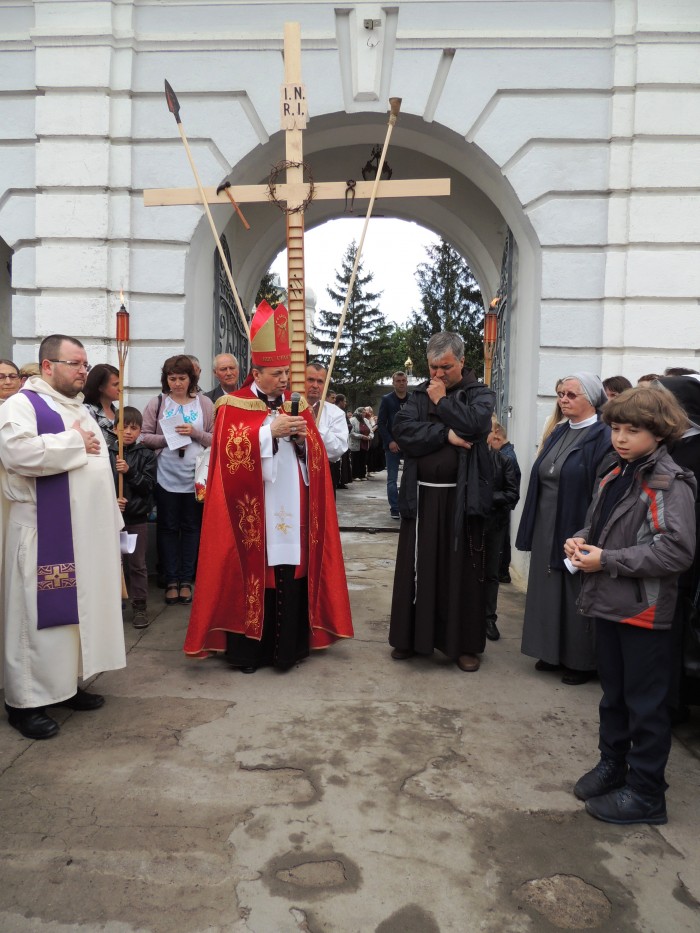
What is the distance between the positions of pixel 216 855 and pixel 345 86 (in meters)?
5.52

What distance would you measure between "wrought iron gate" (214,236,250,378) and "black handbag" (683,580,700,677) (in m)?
4.81

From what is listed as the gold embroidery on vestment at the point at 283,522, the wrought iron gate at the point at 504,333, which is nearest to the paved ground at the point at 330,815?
the gold embroidery on vestment at the point at 283,522

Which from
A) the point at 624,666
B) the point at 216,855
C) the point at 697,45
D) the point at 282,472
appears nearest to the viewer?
the point at 216,855

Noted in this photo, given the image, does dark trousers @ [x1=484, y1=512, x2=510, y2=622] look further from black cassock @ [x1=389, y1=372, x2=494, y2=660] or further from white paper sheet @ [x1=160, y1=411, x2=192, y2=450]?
white paper sheet @ [x1=160, y1=411, x2=192, y2=450]

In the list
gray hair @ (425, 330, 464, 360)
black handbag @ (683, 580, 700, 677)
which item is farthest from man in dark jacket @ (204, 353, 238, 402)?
black handbag @ (683, 580, 700, 677)

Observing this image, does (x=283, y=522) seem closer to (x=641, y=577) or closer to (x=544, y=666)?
(x=544, y=666)

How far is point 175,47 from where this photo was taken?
6070mm

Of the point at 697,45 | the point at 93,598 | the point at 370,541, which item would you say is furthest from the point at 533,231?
the point at 93,598

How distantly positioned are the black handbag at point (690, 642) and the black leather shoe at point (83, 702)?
2.73 metres

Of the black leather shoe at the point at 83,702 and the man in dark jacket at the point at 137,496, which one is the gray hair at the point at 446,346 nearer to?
the man in dark jacket at the point at 137,496

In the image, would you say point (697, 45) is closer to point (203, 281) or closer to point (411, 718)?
point (203, 281)

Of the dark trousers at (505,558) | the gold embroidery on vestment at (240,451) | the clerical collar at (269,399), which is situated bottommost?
the dark trousers at (505,558)

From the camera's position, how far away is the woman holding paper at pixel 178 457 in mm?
5500

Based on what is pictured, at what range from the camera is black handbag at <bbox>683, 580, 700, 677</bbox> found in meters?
3.20
